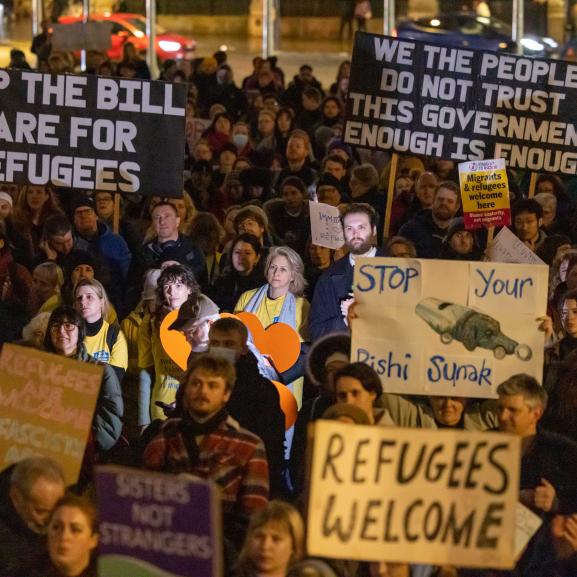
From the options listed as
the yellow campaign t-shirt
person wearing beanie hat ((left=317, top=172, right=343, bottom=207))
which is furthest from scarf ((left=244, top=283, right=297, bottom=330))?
person wearing beanie hat ((left=317, top=172, right=343, bottom=207))

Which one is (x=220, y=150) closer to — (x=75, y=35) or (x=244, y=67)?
(x=75, y=35)

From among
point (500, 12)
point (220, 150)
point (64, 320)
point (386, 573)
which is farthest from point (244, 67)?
point (386, 573)

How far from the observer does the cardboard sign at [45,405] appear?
220 inches

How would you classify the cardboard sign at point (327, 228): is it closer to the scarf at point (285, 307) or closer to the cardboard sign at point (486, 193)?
the cardboard sign at point (486, 193)

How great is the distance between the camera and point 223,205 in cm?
1248

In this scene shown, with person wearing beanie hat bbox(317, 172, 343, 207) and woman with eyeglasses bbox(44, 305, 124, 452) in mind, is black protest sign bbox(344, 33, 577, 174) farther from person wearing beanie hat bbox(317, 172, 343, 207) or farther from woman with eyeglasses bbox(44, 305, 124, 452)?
woman with eyeglasses bbox(44, 305, 124, 452)

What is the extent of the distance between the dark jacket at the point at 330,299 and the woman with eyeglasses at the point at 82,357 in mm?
1158

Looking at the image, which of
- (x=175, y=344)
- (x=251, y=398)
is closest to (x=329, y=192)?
(x=175, y=344)

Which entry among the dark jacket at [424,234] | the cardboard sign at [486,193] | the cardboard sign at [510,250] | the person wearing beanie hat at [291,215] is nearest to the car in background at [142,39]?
the person wearing beanie hat at [291,215]

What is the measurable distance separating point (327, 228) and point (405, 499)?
15.7ft

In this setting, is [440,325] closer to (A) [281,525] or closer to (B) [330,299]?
(B) [330,299]

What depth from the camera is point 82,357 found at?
7.22 meters

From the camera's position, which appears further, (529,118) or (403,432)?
(529,118)

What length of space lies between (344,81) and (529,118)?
885 cm
